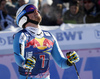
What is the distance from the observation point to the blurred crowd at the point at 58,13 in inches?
210

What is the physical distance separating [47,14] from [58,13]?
10.5 inches

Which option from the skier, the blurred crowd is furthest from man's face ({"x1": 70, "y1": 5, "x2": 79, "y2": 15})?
the skier

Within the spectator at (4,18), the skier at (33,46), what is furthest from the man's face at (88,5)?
the skier at (33,46)

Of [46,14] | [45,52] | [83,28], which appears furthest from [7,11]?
[45,52]

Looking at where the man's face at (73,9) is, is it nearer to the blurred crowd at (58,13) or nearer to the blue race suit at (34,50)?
the blurred crowd at (58,13)

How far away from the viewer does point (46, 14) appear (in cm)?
546

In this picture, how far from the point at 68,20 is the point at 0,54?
1.97 meters

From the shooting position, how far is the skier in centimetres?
299

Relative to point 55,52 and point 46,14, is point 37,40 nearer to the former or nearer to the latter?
point 55,52

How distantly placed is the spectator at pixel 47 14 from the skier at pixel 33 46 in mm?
2110

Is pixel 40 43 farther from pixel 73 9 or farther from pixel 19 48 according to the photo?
pixel 73 9

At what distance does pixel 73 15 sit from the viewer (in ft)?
18.3

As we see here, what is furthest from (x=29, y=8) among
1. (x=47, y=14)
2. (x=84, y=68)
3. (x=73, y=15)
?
(x=73, y=15)

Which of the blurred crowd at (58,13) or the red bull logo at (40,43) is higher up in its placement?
the red bull logo at (40,43)
